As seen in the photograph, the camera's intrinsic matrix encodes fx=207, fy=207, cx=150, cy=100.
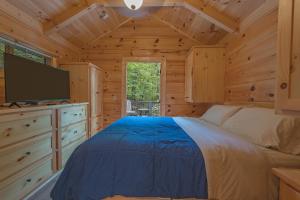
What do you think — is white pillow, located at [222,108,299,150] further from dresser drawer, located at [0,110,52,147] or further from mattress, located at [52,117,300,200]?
dresser drawer, located at [0,110,52,147]

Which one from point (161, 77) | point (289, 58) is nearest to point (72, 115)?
point (161, 77)

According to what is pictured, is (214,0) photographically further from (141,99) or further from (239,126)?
(141,99)

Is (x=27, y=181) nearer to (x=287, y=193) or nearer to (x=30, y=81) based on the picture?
(x=30, y=81)

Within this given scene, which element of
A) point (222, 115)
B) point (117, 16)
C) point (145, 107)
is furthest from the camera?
point (145, 107)

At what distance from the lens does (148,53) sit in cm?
475

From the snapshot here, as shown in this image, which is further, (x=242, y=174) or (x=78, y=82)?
(x=78, y=82)

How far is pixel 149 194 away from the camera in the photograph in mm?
1297

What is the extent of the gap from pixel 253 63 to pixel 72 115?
271 cm

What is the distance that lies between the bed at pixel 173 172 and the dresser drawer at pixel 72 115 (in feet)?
5.34

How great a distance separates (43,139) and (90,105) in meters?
1.70

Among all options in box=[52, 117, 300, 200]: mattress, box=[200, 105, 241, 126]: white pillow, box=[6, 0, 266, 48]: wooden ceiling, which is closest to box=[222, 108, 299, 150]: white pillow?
box=[52, 117, 300, 200]: mattress

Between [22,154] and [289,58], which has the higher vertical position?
[289,58]

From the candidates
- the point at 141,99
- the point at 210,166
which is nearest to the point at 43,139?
the point at 210,166

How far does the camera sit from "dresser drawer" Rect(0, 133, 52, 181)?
1.71m
